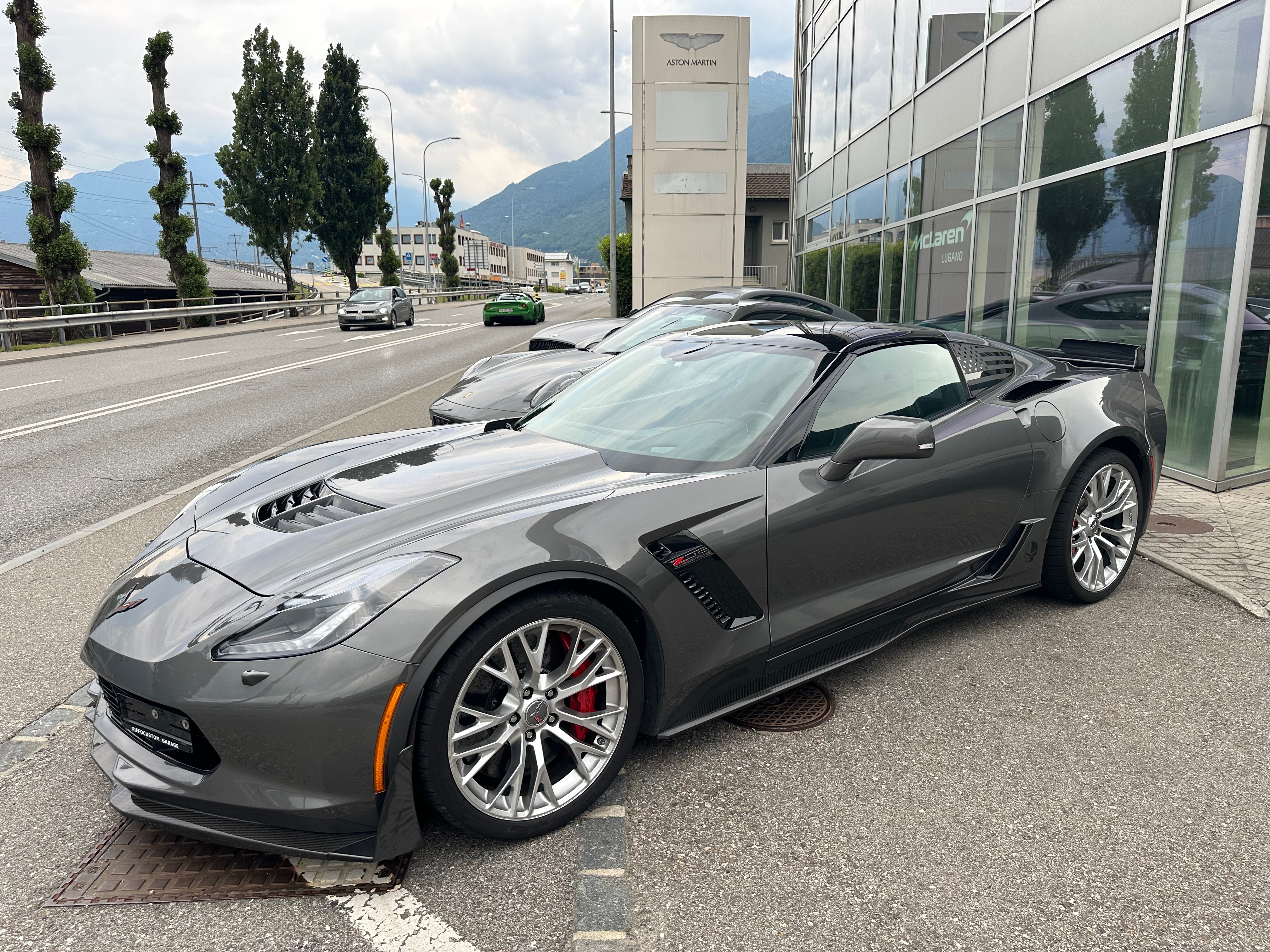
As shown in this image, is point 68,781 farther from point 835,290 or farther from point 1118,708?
point 835,290

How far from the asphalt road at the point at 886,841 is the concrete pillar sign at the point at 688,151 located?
74.0 feet

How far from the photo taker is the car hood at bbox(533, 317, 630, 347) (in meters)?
9.85

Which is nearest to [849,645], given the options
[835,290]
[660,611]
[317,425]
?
[660,611]

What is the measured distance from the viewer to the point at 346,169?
46.8 m

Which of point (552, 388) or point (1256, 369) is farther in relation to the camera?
point (1256, 369)

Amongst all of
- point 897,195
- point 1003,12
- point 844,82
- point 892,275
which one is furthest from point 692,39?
point 1003,12

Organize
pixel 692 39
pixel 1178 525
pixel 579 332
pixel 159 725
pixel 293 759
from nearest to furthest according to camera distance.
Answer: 1. pixel 293 759
2. pixel 159 725
3. pixel 1178 525
4. pixel 579 332
5. pixel 692 39

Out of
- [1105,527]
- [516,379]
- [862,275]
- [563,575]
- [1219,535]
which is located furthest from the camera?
[862,275]

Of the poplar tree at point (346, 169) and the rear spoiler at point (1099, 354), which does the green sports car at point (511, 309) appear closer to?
the poplar tree at point (346, 169)

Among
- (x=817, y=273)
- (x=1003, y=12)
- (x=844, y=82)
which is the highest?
(x=844, y=82)

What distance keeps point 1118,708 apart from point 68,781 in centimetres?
360

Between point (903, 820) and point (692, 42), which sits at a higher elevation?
point (692, 42)

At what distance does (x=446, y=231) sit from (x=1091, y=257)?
7438 cm

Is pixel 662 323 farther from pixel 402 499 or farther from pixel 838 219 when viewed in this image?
pixel 838 219
